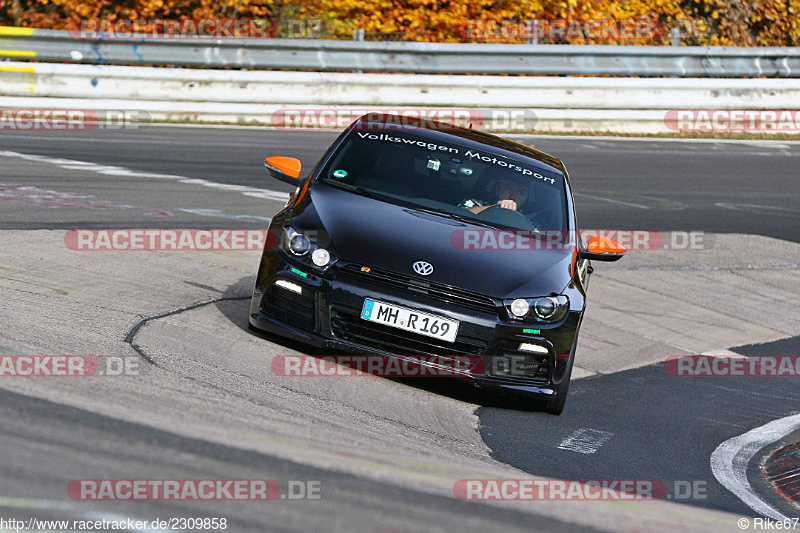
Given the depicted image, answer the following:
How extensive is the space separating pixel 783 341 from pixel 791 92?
35.0 feet

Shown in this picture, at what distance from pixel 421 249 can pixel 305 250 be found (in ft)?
2.25

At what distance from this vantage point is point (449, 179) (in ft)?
24.3

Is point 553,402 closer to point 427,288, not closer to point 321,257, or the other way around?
point 427,288

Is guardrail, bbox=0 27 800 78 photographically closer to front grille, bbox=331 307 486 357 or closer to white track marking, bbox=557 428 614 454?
front grille, bbox=331 307 486 357

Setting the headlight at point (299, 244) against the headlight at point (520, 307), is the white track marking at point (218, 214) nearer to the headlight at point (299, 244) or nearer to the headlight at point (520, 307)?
the headlight at point (299, 244)

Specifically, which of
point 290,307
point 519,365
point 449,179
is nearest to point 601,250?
point 449,179

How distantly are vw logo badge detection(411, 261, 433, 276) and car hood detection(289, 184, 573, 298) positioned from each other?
0.9 inches

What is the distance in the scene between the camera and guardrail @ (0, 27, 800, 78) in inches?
616

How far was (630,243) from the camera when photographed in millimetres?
11570

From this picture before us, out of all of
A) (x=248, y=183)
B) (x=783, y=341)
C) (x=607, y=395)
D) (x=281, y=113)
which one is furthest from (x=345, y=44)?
(x=607, y=395)

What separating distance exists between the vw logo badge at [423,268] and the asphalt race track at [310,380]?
0.73 meters

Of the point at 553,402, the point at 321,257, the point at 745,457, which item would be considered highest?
the point at 321,257

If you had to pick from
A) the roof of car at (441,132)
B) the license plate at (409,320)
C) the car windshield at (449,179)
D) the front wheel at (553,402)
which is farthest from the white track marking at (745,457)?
the roof of car at (441,132)

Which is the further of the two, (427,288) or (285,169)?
(285,169)
